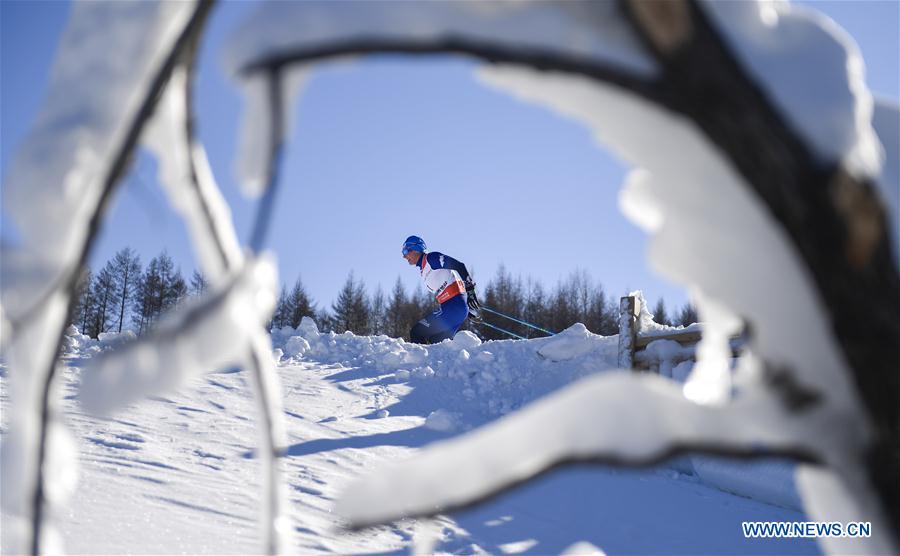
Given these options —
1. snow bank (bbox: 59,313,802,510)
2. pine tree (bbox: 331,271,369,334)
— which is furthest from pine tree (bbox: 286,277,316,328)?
snow bank (bbox: 59,313,802,510)

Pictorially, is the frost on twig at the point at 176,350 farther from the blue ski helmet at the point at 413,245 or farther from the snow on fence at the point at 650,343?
the blue ski helmet at the point at 413,245

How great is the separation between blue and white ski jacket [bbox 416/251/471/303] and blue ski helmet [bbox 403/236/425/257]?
20 centimetres

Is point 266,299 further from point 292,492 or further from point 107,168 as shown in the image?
point 292,492

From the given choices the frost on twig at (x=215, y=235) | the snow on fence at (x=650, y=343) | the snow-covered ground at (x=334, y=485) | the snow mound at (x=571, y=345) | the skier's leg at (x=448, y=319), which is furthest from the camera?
the skier's leg at (x=448, y=319)

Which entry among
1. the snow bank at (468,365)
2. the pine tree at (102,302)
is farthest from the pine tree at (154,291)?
the snow bank at (468,365)

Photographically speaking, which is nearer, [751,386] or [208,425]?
[751,386]

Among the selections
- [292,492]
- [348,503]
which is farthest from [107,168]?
[292,492]

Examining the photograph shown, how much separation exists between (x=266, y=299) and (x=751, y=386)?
0.47 m

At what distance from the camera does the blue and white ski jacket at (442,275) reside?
823 cm

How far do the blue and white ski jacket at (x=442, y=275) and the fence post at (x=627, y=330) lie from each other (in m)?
3.33

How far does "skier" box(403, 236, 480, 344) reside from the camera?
325 inches

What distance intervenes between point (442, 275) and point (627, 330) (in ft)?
11.6

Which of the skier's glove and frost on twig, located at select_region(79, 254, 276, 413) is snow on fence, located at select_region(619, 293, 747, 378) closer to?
the skier's glove

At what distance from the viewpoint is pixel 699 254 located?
53 centimetres
